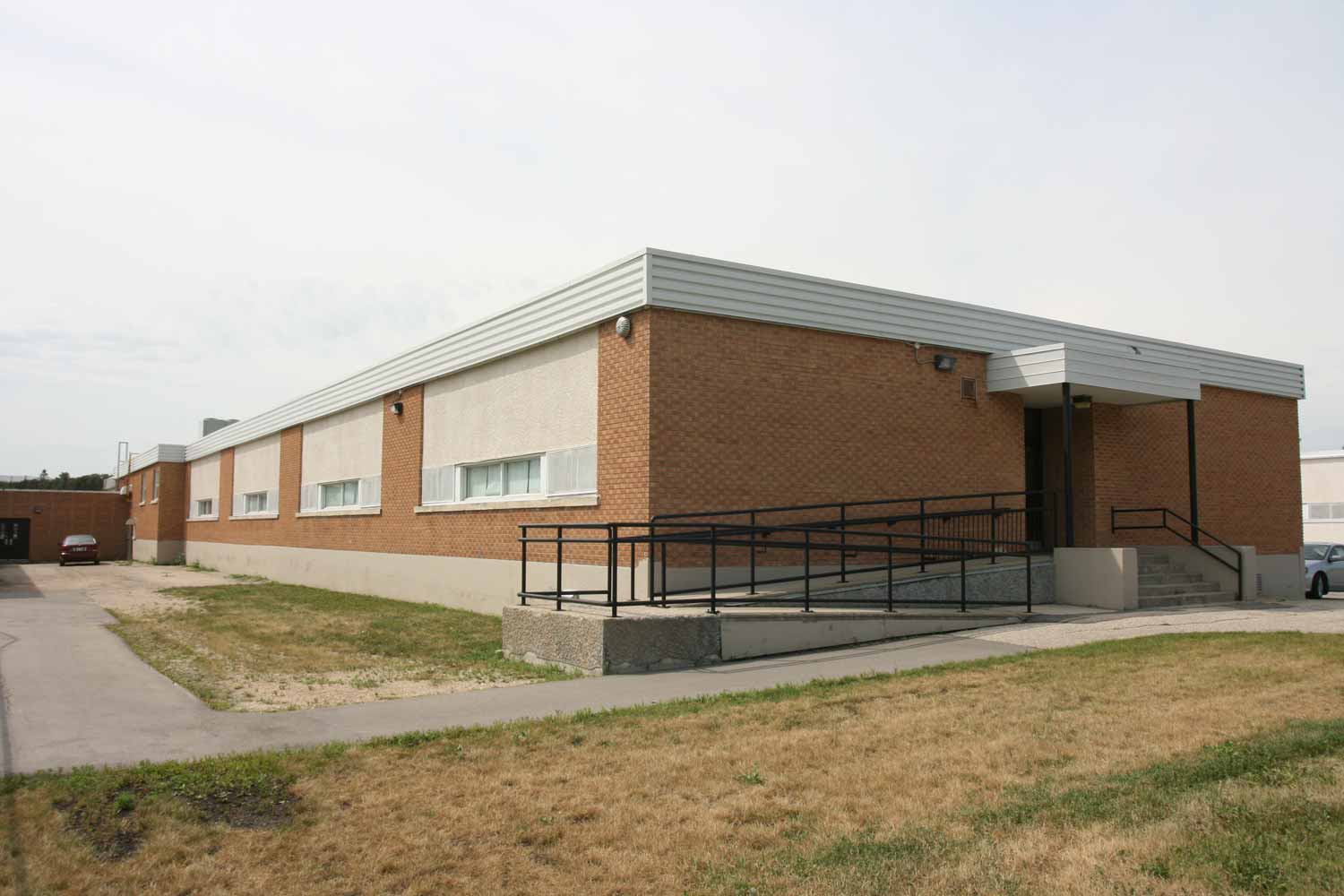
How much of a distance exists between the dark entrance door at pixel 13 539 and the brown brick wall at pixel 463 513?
2482 cm

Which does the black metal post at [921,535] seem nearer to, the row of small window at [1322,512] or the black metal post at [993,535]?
the black metal post at [993,535]

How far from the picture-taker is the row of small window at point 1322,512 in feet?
128

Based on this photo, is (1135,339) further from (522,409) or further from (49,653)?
(49,653)

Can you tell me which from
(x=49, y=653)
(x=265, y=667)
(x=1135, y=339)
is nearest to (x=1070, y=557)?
(x=1135, y=339)

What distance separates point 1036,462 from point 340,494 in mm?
16204

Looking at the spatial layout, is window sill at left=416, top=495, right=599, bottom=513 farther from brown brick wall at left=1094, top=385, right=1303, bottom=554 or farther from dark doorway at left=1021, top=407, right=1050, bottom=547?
brown brick wall at left=1094, top=385, right=1303, bottom=554

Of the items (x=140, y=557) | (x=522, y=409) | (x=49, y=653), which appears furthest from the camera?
(x=140, y=557)

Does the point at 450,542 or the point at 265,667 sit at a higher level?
the point at 450,542

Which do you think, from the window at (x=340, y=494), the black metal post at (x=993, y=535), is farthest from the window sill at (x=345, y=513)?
the black metal post at (x=993, y=535)

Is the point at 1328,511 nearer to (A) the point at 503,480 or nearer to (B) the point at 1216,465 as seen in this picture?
(B) the point at 1216,465

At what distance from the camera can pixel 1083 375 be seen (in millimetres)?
16203

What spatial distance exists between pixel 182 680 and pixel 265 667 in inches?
49.7

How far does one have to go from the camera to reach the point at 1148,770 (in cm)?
615

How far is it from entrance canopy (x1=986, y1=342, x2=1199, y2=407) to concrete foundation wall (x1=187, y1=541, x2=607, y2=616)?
7.57 meters
